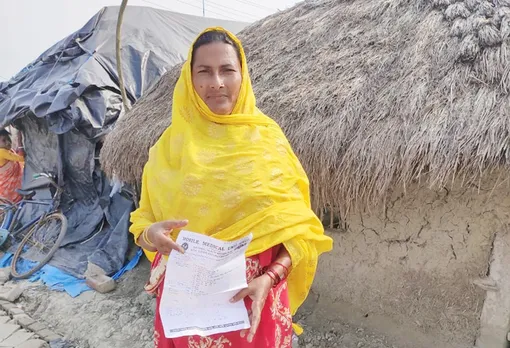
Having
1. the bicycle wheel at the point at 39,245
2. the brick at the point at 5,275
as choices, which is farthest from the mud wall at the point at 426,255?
the brick at the point at 5,275

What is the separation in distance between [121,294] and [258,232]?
387cm

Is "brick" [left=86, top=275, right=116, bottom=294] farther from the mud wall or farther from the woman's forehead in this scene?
the woman's forehead

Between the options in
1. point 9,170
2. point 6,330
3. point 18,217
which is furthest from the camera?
point 9,170

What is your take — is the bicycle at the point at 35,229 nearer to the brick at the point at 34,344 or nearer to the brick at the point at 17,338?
the brick at the point at 17,338

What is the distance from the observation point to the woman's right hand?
1.24 metres

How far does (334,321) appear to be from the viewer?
344 centimetres

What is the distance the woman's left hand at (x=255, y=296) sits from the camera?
1.19 m

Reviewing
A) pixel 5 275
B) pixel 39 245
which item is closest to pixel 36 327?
pixel 5 275

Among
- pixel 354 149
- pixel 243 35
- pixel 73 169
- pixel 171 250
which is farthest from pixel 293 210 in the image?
pixel 73 169

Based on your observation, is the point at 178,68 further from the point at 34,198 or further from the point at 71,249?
the point at 34,198

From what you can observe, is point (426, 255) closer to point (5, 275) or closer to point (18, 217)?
point (5, 275)

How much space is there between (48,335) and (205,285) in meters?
3.50

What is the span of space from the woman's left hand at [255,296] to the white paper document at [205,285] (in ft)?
0.06

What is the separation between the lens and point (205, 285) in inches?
48.5
